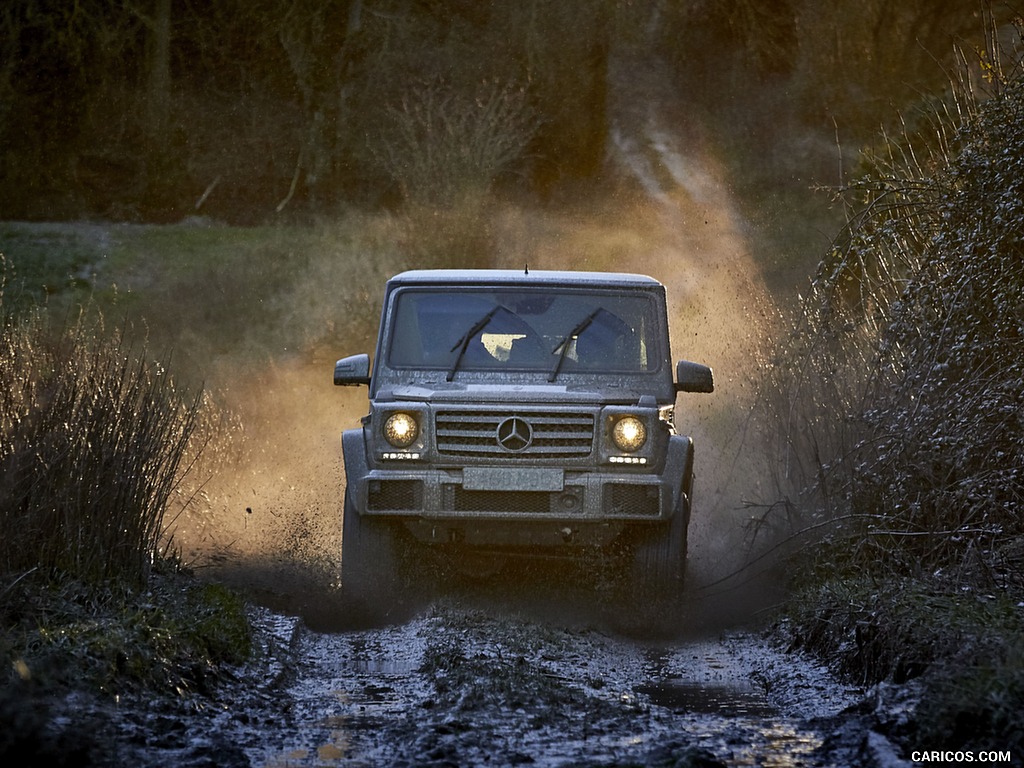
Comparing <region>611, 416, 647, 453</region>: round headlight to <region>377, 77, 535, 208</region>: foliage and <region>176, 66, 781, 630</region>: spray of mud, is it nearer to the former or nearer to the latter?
<region>176, 66, 781, 630</region>: spray of mud

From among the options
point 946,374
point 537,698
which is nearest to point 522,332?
point 946,374

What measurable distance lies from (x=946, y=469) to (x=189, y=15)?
3149 cm

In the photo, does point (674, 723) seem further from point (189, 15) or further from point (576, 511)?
point (189, 15)

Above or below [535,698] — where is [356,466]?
above

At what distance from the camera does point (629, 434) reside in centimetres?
917

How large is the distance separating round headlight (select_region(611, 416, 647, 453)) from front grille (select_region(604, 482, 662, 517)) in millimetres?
218

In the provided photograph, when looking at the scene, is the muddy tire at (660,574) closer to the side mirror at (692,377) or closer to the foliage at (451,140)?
the side mirror at (692,377)

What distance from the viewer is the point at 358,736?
19.3ft

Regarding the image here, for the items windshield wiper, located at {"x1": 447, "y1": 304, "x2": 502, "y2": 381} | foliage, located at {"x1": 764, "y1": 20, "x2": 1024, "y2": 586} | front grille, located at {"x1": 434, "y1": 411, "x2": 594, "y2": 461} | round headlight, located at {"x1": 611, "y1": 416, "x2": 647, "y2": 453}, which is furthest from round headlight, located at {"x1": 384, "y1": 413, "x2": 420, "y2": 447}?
foliage, located at {"x1": 764, "y1": 20, "x2": 1024, "y2": 586}

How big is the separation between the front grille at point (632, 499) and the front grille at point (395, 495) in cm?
105

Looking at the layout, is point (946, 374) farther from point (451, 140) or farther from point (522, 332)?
point (451, 140)

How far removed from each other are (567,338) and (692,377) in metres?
0.79

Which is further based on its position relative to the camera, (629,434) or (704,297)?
(704,297)

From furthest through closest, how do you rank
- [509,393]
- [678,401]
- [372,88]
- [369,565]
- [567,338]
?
[372,88], [678,401], [567,338], [369,565], [509,393]
